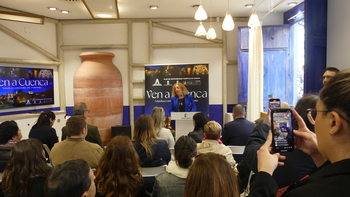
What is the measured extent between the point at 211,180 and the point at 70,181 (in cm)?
64

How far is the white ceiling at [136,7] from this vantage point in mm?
5332

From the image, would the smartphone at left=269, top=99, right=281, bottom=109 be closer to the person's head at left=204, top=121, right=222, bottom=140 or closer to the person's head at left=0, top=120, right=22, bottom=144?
the person's head at left=204, top=121, right=222, bottom=140

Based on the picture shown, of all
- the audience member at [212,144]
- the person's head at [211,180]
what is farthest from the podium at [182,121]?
the person's head at [211,180]

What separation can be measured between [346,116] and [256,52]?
5.06 meters

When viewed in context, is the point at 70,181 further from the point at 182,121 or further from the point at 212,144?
the point at 182,121

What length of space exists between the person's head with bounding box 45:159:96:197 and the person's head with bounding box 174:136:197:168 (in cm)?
77

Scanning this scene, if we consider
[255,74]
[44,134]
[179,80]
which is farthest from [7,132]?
[255,74]

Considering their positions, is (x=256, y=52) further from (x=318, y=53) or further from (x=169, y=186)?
(x=169, y=186)

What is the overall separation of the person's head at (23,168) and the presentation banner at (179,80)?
467 cm

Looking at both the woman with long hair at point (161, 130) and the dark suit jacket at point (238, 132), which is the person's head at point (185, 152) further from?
the dark suit jacket at point (238, 132)

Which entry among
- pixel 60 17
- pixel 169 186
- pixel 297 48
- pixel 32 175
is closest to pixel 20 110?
pixel 60 17

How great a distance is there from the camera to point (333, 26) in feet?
11.7

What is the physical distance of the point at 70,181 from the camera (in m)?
1.28

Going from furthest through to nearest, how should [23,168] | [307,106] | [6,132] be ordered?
1. [6,132]
2. [23,168]
3. [307,106]
